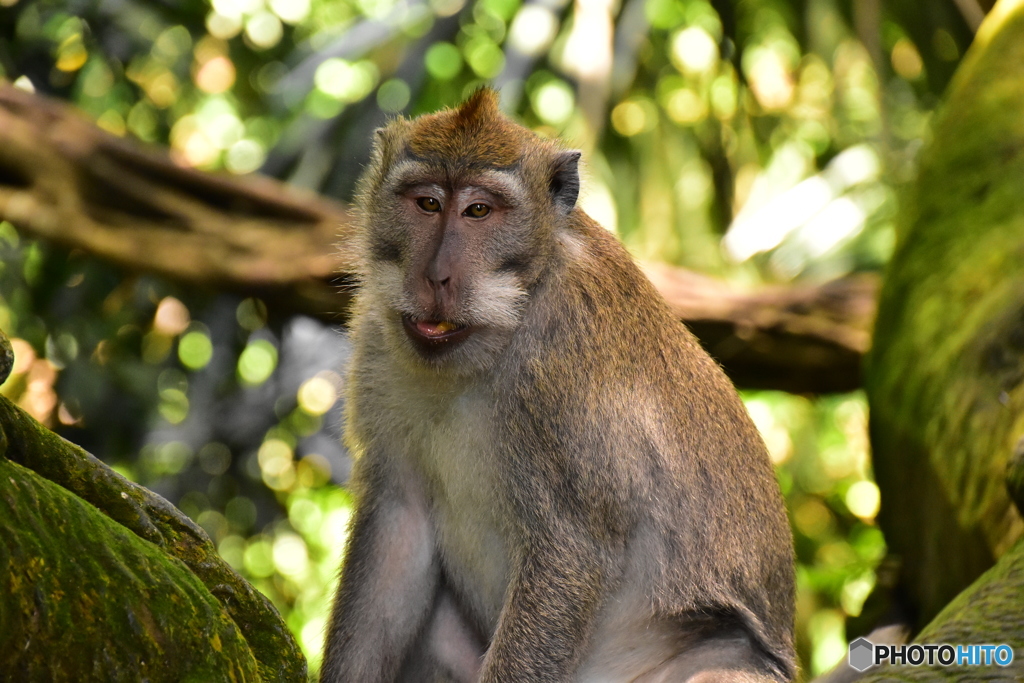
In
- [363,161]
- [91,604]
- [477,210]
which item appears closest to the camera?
[91,604]

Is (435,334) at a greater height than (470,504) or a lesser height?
greater

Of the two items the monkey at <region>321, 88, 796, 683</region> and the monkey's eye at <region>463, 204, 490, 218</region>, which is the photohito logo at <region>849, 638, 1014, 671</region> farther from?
the monkey's eye at <region>463, 204, 490, 218</region>

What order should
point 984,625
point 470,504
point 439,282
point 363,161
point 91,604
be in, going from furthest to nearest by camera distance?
point 363,161 → point 470,504 → point 439,282 → point 984,625 → point 91,604

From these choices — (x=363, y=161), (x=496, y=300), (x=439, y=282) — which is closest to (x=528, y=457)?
(x=496, y=300)

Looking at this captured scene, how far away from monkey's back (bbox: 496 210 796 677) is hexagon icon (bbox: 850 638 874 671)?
15.3 inches

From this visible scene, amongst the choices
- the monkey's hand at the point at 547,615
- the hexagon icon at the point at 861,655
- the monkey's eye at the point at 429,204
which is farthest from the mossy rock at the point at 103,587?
the hexagon icon at the point at 861,655

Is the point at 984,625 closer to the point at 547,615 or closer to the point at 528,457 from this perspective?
the point at 547,615

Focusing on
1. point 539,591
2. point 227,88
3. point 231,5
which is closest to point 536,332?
point 539,591

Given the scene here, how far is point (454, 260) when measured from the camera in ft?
11.4

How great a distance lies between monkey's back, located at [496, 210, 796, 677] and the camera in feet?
12.0

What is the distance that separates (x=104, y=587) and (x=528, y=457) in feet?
5.21

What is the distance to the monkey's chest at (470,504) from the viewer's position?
145 inches

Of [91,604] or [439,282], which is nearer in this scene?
[91,604]

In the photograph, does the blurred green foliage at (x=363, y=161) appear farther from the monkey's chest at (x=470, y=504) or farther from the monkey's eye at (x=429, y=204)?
the monkey's eye at (x=429, y=204)
